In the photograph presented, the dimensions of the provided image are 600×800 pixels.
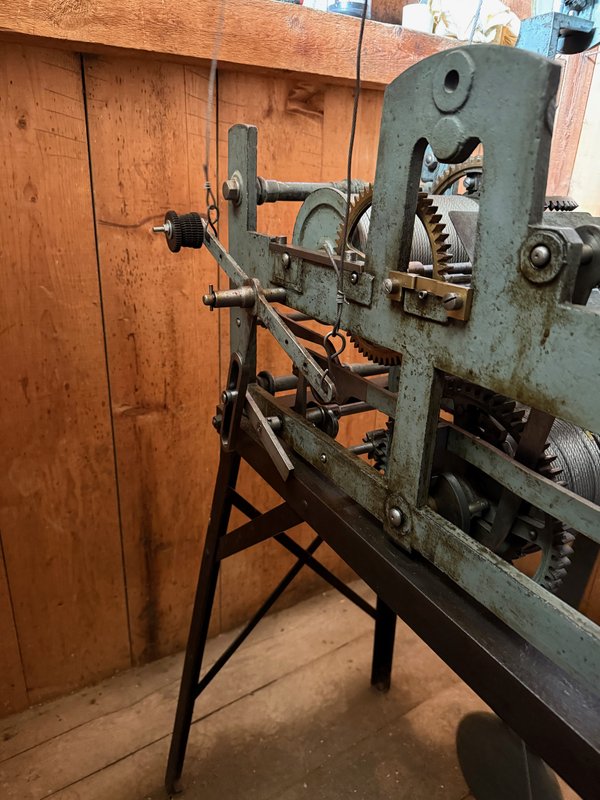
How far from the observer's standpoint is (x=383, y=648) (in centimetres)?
166

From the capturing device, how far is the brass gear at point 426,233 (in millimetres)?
636

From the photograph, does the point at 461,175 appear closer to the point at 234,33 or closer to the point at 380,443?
the point at 380,443

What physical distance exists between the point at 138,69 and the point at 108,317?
52 cm

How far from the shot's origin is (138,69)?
123 cm

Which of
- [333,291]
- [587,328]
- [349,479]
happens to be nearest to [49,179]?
[333,291]

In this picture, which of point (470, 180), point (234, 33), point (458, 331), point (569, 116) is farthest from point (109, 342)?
point (569, 116)

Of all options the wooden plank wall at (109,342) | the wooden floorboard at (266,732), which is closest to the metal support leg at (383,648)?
the wooden floorboard at (266,732)

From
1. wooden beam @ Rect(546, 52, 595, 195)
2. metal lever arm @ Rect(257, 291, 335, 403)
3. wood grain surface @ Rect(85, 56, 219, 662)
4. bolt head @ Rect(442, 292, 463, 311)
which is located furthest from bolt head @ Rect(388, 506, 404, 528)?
wooden beam @ Rect(546, 52, 595, 195)

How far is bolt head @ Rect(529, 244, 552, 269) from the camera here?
50 cm

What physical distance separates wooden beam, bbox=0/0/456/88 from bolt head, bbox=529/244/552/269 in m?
0.87

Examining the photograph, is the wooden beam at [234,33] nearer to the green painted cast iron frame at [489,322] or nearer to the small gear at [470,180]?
the small gear at [470,180]

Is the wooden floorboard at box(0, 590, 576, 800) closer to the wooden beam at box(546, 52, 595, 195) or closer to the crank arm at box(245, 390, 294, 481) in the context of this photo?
the crank arm at box(245, 390, 294, 481)

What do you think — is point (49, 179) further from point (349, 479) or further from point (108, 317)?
point (349, 479)

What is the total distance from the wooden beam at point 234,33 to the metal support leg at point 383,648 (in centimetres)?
137
